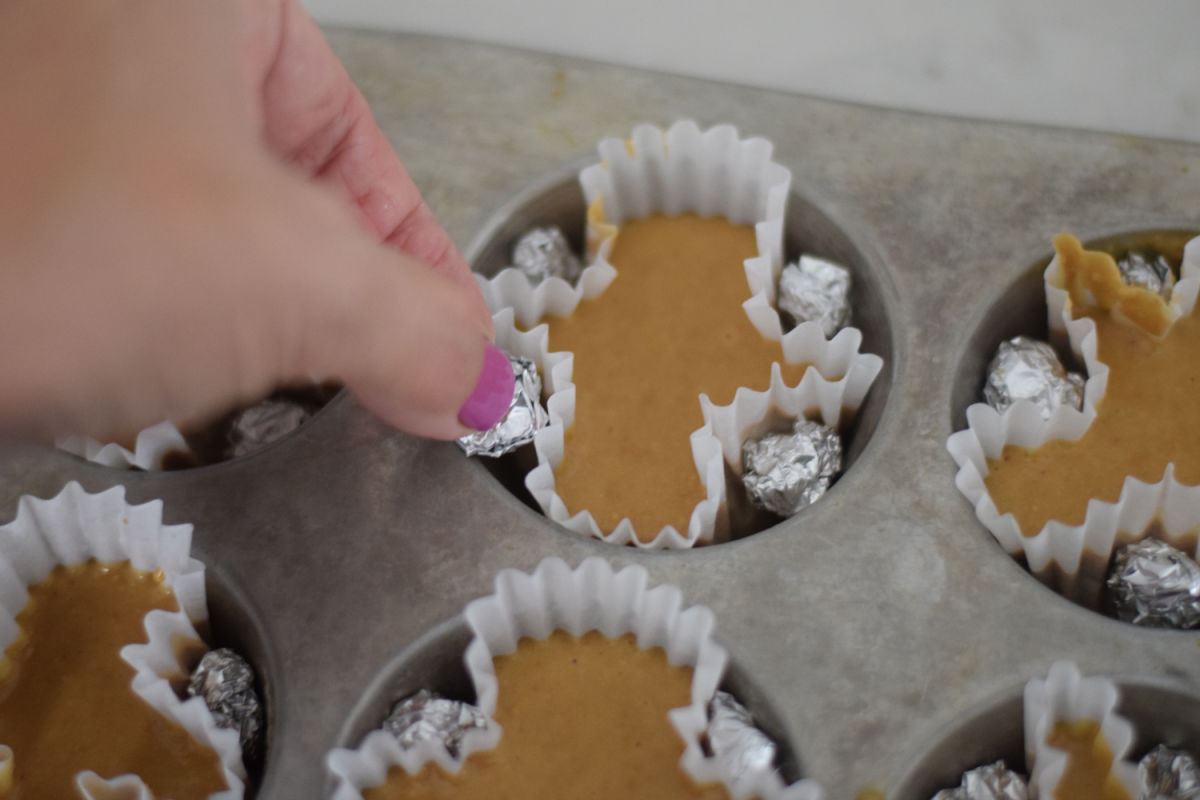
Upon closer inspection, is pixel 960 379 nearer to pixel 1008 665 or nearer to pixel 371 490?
pixel 1008 665

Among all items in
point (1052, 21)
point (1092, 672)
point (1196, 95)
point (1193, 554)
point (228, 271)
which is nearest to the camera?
point (228, 271)

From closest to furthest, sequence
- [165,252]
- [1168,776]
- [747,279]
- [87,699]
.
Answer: [165,252] → [1168,776] → [87,699] → [747,279]

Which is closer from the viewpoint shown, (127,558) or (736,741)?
(736,741)

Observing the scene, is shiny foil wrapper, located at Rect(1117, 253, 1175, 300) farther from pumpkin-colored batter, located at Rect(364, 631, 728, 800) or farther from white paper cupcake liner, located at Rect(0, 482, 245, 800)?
white paper cupcake liner, located at Rect(0, 482, 245, 800)

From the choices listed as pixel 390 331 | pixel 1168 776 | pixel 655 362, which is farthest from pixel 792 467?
Result: pixel 390 331

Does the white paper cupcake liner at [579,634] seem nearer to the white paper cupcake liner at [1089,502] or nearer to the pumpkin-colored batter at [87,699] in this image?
the pumpkin-colored batter at [87,699]

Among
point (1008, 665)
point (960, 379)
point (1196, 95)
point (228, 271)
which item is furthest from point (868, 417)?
point (228, 271)

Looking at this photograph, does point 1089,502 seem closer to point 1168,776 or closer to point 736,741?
point 1168,776
